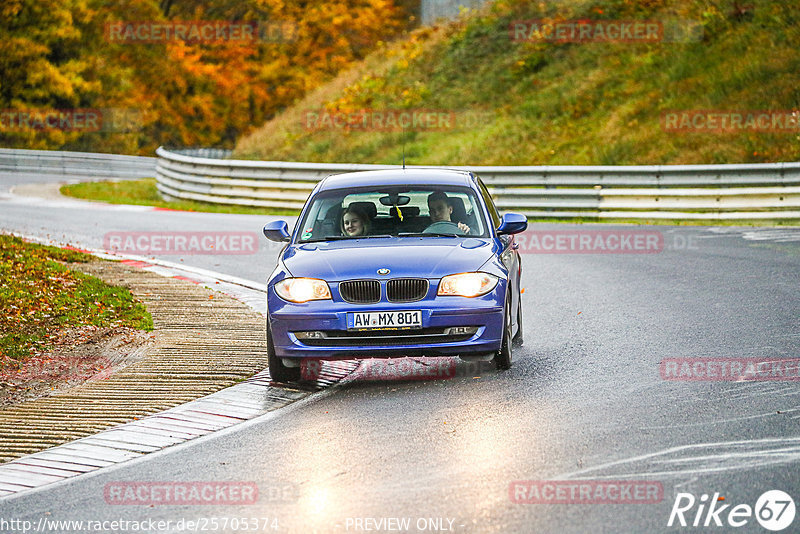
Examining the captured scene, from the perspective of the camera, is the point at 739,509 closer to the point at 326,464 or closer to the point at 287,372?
the point at 326,464

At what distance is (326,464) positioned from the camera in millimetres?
7070

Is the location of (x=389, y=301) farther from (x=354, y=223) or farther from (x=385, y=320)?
(x=354, y=223)

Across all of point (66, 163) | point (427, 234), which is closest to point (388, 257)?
point (427, 234)

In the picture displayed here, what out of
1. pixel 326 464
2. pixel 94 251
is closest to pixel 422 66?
pixel 94 251

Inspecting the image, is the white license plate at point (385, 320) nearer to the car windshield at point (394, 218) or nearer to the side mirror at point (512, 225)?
the car windshield at point (394, 218)

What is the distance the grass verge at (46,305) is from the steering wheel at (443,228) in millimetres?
3256

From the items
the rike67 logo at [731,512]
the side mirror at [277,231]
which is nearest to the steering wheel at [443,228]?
the side mirror at [277,231]

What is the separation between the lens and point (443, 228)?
10.5 meters

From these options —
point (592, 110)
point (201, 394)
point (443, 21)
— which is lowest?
point (201, 394)

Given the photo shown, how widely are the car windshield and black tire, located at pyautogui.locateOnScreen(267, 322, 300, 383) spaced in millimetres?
1241

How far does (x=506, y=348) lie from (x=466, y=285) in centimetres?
69

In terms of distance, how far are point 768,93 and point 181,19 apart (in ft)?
147

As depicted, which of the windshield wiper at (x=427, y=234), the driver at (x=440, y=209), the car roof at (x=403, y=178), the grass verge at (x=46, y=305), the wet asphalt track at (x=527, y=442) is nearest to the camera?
the wet asphalt track at (x=527, y=442)

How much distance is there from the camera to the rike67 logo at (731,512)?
5.75m
